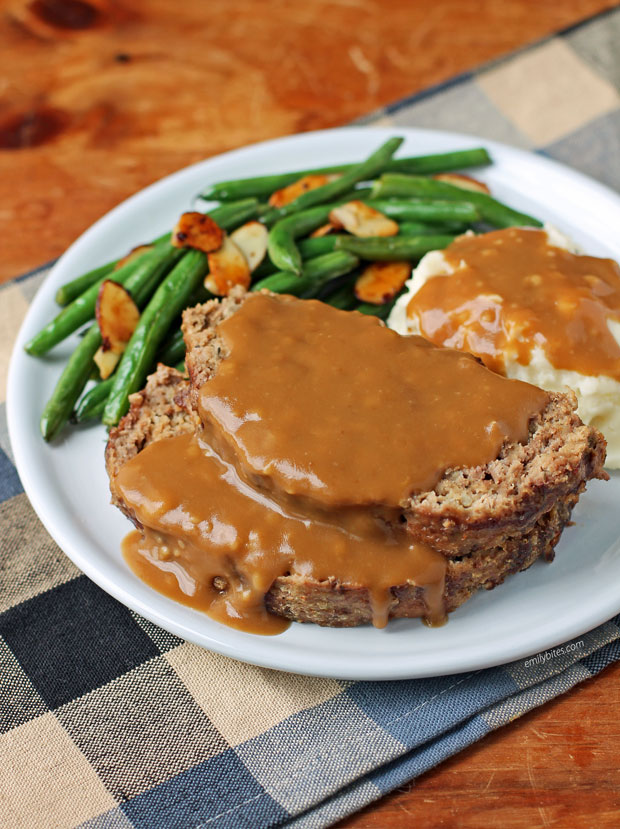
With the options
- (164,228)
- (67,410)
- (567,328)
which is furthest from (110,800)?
(164,228)

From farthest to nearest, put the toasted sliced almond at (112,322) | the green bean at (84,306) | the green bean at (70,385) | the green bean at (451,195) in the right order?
1. the green bean at (451,195)
2. the green bean at (84,306)
3. the toasted sliced almond at (112,322)
4. the green bean at (70,385)

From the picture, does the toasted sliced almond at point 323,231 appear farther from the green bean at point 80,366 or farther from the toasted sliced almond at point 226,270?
the green bean at point 80,366

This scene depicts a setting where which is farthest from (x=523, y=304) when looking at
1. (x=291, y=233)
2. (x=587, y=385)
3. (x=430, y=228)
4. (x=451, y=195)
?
(x=291, y=233)

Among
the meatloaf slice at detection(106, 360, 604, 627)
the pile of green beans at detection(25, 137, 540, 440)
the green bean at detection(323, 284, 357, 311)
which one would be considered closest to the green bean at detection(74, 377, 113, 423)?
the pile of green beans at detection(25, 137, 540, 440)

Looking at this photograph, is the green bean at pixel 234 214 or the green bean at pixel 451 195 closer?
the green bean at pixel 234 214

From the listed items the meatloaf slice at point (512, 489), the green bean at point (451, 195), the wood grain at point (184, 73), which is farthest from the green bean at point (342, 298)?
the wood grain at point (184, 73)

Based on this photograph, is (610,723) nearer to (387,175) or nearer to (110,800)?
(110,800)

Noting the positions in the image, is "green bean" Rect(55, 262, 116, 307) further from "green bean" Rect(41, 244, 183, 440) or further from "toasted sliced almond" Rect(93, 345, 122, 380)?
"toasted sliced almond" Rect(93, 345, 122, 380)
